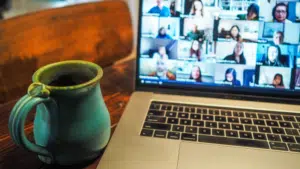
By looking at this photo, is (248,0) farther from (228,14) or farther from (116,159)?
(116,159)

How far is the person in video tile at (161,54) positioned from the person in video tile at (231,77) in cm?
12

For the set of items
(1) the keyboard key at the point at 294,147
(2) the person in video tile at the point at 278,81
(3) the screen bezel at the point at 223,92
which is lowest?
(1) the keyboard key at the point at 294,147

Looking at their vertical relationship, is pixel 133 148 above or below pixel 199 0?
below

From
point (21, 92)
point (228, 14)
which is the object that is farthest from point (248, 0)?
point (21, 92)

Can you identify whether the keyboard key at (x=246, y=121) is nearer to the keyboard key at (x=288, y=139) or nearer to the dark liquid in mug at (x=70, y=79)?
the keyboard key at (x=288, y=139)

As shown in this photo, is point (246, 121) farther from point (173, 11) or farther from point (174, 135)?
point (173, 11)

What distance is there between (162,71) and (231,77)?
0.44ft

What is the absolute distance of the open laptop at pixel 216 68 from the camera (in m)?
0.67

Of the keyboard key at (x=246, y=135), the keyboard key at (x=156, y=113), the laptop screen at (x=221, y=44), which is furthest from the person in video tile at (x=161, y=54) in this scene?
the keyboard key at (x=246, y=135)

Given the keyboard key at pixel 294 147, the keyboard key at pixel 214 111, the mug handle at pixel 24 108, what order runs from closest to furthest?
the mug handle at pixel 24 108 < the keyboard key at pixel 294 147 < the keyboard key at pixel 214 111

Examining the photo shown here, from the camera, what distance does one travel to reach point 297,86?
72 cm

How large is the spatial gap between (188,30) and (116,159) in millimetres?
301

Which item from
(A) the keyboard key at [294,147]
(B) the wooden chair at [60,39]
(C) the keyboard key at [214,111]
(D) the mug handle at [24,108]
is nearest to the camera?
(D) the mug handle at [24,108]

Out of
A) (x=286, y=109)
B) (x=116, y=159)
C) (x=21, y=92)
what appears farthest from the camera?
(x=21, y=92)
